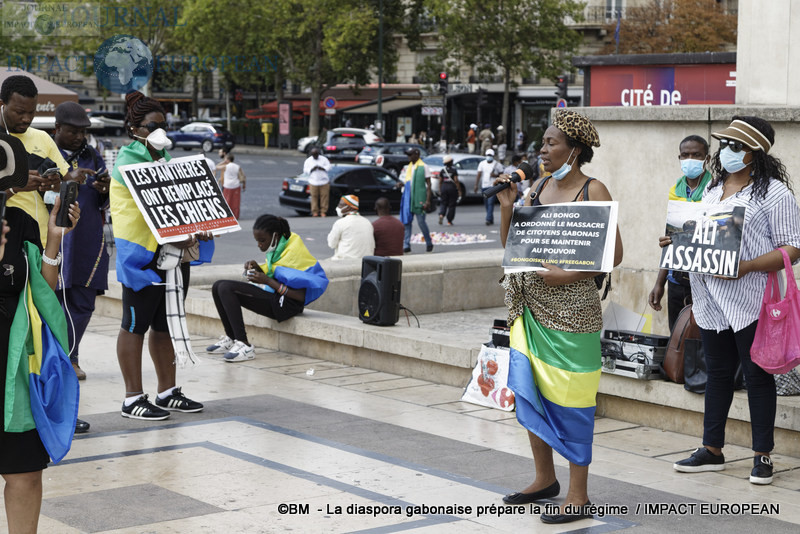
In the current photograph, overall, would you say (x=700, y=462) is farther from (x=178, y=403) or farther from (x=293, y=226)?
(x=293, y=226)

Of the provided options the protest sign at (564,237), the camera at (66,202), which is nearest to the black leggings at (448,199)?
the protest sign at (564,237)

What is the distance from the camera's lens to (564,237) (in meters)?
5.14

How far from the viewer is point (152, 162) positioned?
23.0 feet

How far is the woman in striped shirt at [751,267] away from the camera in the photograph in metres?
5.67

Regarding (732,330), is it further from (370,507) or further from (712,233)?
(370,507)

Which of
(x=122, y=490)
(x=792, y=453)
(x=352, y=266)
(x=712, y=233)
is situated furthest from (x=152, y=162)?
(x=352, y=266)

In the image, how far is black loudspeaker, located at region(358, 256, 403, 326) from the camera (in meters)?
8.84

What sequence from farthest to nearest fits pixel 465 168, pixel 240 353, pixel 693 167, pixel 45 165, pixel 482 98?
pixel 482 98 < pixel 465 168 < pixel 240 353 < pixel 693 167 < pixel 45 165

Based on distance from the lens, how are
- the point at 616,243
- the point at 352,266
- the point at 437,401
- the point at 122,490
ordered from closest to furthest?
the point at 616,243, the point at 122,490, the point at 437,401, the point at 352,266

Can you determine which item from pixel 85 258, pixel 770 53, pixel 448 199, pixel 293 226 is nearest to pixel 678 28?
pixel 448 199

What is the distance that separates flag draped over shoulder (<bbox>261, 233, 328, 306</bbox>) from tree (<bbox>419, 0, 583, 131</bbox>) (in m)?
48.3

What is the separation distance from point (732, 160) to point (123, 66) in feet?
14.6

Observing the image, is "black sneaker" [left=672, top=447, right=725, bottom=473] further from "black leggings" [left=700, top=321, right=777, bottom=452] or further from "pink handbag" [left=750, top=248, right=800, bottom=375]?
"pink handbag" [left=750, top=248, right=800, bottom=375]

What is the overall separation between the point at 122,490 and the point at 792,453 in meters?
3.62
